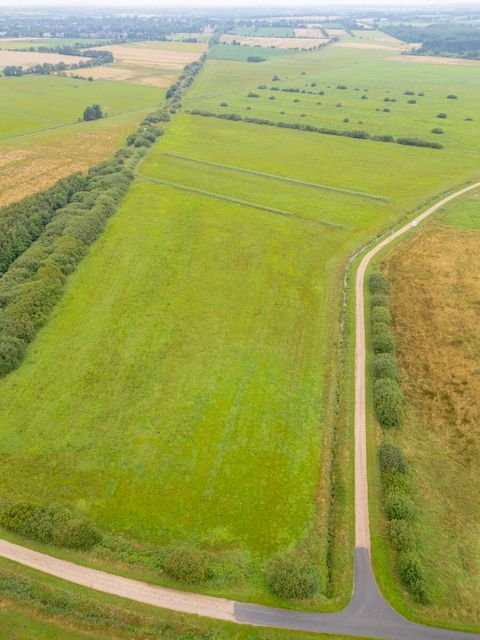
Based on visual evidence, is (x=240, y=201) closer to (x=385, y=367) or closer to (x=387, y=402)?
(x=385, y=367)

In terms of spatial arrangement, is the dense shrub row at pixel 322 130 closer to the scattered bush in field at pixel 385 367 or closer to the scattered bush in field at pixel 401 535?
the scattered bush in field at pixel 385 367

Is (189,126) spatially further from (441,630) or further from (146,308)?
(441,630)

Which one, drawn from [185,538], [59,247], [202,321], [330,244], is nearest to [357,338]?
[202,321]

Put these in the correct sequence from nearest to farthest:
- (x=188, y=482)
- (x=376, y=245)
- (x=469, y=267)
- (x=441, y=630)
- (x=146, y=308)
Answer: (x=441, y=630), (x=188, y=482), (x=146, y=308), (x=469, y=267), (x=376, y=245)

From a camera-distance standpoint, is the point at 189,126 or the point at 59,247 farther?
the point at 189,126

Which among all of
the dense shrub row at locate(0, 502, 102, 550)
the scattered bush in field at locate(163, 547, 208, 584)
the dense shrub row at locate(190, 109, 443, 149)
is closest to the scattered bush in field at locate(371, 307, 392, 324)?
the scattered bush in field at locate(163, 547, 208, 584)

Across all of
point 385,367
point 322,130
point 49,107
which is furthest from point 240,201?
point 49,107
